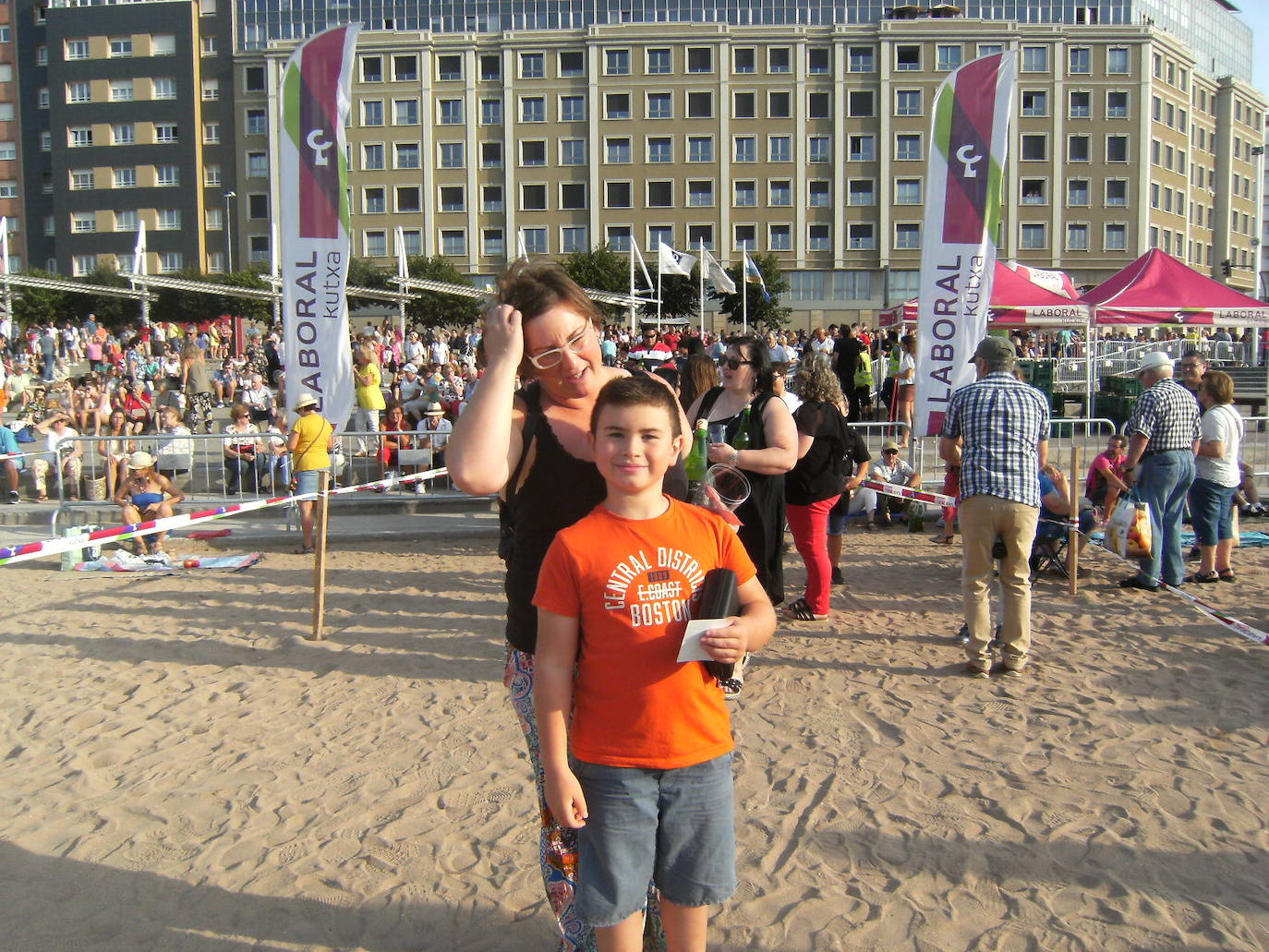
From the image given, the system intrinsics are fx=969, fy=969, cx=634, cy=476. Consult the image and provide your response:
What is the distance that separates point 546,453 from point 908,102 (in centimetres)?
6427

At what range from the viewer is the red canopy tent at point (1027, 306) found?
1456 cm

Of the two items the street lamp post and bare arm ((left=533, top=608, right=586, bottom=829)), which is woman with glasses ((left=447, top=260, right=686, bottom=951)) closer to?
bare arm ((left=533, top=608, right=586, bottom=829))

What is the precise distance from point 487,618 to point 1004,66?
267 inches

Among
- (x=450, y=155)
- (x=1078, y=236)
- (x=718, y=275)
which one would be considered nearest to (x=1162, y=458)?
(x=718, y=275)

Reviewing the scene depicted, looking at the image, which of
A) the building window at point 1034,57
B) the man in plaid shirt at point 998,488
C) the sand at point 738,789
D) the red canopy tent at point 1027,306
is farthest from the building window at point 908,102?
the man in plaid shirt at point 998,488

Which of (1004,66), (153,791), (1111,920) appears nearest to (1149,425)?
(1004,66)

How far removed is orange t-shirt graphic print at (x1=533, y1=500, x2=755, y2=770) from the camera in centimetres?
212

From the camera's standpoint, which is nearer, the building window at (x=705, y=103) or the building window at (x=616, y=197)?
the building window at (x=705, y=103)

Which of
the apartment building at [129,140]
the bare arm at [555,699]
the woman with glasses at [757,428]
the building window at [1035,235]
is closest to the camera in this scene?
the bare arm at [555,699]

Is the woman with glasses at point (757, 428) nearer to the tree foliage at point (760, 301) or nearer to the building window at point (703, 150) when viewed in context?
the tree foliage at point (760, 301)

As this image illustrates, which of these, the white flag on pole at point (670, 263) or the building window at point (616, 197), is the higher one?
the building window at point (616, 197)

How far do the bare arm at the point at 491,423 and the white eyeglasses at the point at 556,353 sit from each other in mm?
118

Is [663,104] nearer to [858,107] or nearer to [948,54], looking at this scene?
[858,107]

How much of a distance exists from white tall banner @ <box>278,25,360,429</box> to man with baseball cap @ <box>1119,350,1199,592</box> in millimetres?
6744
